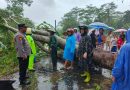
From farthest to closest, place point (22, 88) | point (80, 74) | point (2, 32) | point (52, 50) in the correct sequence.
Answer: point (2, 32) → point (52, 50) → point (80, 74) → point (22, 88)

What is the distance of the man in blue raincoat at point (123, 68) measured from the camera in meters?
5.02

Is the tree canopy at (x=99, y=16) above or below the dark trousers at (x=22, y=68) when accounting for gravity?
above

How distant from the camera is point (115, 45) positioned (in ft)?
47.6

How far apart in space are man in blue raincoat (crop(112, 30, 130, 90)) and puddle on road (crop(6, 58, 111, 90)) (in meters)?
4.16

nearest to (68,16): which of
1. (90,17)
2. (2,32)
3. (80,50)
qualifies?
(90,17)

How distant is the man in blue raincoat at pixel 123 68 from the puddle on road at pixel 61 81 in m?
4.16

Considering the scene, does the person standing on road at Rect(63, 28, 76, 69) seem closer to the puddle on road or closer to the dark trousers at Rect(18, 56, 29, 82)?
the puddle on road

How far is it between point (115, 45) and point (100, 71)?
277cm

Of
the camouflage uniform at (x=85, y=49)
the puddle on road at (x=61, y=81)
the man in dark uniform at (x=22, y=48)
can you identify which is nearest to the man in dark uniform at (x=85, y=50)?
the camouflage uniform at (x=85, y=49)

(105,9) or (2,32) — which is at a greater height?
(105,9)

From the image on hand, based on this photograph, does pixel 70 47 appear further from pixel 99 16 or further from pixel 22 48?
pixel 99 16

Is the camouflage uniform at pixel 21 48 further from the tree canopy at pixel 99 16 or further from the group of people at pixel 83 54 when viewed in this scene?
the tree canopy at pixel 99 16

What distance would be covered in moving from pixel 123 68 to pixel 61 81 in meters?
5.37

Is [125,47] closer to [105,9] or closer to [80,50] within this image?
[80,50]
